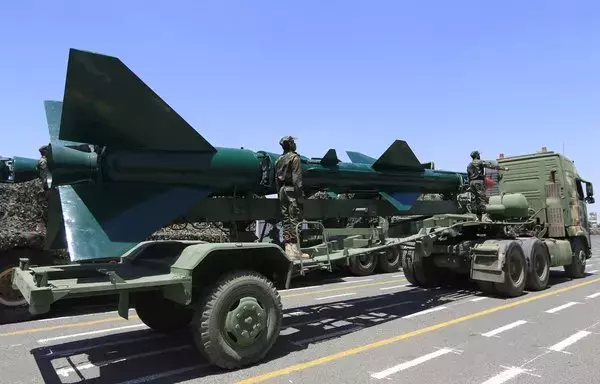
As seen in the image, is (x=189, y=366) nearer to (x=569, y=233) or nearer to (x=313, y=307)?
(x=313, y=307)

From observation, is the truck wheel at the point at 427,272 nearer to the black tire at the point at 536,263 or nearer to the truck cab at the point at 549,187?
the black tire at the point at 536,263

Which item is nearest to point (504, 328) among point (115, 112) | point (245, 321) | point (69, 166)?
point (245, 321)

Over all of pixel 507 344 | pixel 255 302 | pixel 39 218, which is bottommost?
pixel 507 344

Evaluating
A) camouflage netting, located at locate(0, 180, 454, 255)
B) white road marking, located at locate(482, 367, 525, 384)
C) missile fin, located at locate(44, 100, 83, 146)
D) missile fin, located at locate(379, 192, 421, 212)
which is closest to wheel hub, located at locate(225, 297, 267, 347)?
white road marking, located at locate(482, 367, 525, 384)

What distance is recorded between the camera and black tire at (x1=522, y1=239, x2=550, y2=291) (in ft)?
31.7

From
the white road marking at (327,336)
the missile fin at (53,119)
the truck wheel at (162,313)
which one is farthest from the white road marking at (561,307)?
the missile fin at (53,119)

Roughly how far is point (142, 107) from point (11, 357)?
3.27 metres

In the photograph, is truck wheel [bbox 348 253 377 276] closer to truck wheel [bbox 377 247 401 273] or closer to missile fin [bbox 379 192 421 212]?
truck wheel [bbox 377 247 401 273]

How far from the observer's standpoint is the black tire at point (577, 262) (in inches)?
475

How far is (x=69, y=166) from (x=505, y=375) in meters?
5.23

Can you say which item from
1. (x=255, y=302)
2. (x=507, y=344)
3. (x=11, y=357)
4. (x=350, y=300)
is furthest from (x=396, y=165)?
(x=11, y=357)

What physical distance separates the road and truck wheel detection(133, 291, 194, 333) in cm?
16

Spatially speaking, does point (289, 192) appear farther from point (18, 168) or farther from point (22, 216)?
point (22, 216)

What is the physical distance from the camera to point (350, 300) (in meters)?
9.01
